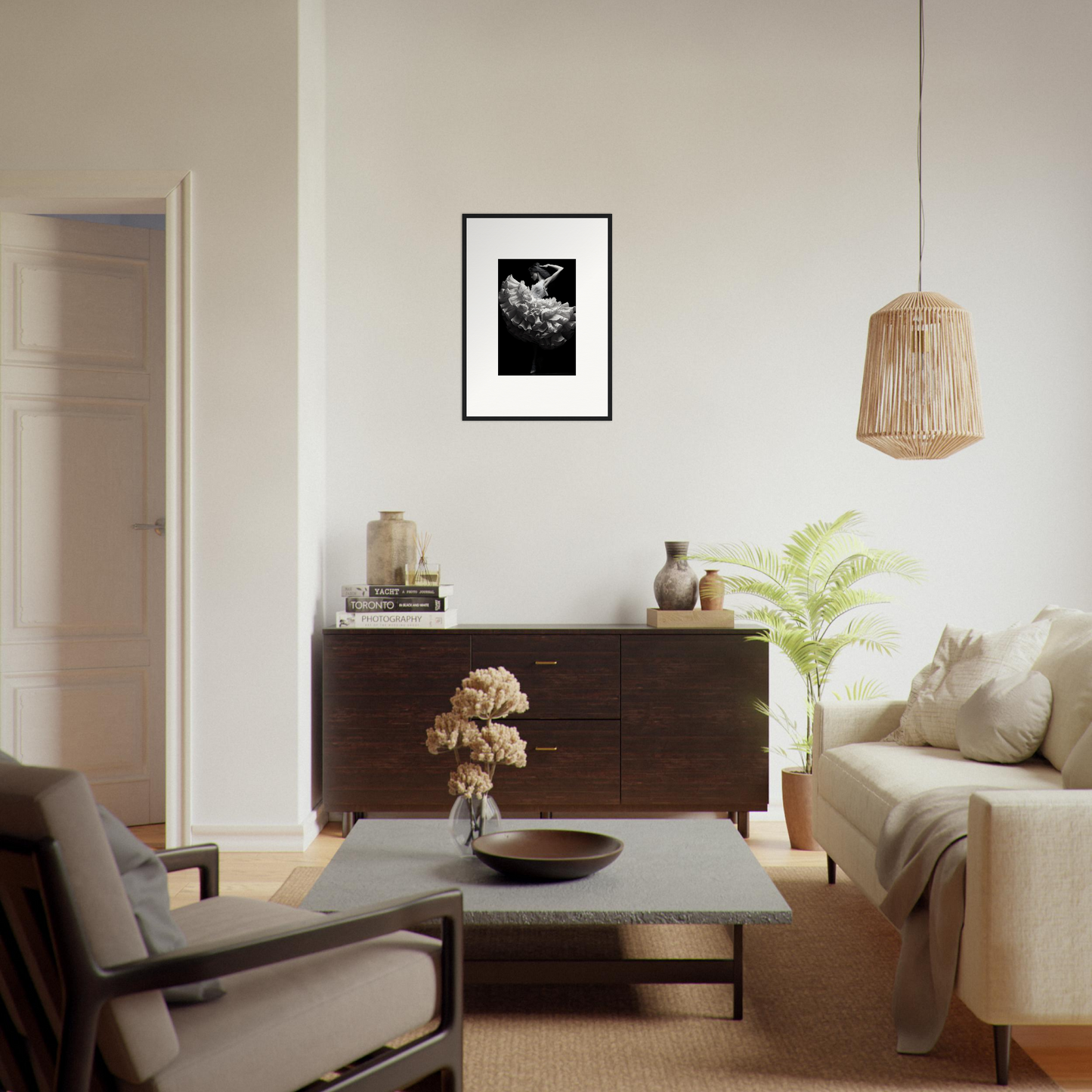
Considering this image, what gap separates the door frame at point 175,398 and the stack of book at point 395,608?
0.62m

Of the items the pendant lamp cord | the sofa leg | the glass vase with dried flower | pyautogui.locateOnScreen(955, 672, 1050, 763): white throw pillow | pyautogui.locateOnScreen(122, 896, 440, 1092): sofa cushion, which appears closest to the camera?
pyautogui.locateOnScreen(122, 896, 440, 1092): sofa cushion

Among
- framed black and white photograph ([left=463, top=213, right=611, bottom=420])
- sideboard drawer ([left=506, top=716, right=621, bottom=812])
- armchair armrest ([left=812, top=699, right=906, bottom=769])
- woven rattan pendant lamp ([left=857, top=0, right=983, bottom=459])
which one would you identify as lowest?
sideboard drawer ([left=506, top=716, right=621, bottom=812])

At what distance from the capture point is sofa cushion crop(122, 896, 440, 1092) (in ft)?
4.79

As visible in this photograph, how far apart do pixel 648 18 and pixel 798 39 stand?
0.65 meters

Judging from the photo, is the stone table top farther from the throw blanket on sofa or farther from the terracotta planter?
the terracotta planter

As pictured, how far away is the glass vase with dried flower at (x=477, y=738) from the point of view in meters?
2.60

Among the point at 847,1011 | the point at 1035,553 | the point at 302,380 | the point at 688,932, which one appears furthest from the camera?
the point at 1035,553

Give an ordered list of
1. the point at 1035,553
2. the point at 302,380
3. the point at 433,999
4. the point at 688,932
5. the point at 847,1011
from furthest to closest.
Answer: the point at 1035,553 → the point at 302,380 → the point at 688,932 → the point at 847,1011 → the point at 433,999

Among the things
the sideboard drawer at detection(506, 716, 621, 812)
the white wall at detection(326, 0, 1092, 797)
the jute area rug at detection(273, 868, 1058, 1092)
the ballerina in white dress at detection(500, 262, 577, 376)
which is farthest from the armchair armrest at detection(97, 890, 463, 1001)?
the ballerina in white dress at detection(500, 262, 577, 376)

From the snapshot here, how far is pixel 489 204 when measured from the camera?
442cm

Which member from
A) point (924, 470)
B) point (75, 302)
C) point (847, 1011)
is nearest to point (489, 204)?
point (75, 302)

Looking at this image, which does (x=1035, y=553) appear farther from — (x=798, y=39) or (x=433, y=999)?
(x=433, y=999)

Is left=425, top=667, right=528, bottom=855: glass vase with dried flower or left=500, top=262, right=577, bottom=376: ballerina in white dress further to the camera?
left=500, top=262, right=577, bottom=376: ballerina in white dress

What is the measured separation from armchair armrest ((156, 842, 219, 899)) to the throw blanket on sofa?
4.94 ft
